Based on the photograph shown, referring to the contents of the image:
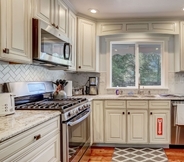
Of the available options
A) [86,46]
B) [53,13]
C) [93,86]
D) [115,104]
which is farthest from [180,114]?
[53,13]

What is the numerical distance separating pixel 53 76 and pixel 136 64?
177 centimetres

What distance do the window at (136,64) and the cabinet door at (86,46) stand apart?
25.0 inches

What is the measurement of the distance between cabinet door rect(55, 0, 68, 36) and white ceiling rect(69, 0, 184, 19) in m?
0.26

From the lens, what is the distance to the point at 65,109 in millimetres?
2225

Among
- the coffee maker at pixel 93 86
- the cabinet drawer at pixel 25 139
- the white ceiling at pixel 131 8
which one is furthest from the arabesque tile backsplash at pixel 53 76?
the white ceiling at pixel 131 8

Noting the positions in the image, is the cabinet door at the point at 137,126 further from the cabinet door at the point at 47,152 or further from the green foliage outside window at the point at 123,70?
the cabinet door at the point at 47,152

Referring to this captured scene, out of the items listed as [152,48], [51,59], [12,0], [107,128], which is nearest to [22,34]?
[12,0]

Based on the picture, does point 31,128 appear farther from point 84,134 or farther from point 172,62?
point 172,62

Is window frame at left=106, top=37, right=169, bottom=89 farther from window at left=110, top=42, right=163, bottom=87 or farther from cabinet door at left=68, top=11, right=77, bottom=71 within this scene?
cabinet door at left=68, top=11, right=77, bottom=71

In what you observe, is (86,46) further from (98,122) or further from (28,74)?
(28,74)

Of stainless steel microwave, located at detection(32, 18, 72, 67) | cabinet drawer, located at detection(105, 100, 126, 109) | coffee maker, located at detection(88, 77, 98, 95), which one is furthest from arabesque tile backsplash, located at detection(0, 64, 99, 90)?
cabinet drawer, located at detection(105, 100, 126, 109)

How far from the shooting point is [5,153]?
3.95ft

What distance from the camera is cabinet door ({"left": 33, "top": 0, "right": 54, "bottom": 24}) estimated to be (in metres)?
2.26

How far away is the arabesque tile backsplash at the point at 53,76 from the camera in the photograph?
233cm
